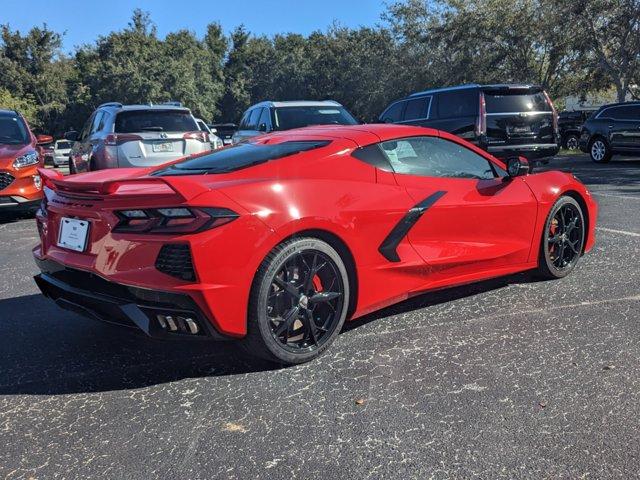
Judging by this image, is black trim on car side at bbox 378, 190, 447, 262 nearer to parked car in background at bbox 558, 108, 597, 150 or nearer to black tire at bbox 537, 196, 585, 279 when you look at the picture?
black tire at bbox 537, 196, 585, 279

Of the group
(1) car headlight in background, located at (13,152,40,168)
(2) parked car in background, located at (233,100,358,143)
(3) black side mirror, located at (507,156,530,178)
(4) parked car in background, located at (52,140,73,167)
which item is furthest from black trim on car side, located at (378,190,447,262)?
(4) parked car in background, located at (52,140,73,167)

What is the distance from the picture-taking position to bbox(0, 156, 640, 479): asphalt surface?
2.46 m

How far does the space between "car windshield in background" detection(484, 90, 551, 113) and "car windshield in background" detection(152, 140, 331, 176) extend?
7436 mm

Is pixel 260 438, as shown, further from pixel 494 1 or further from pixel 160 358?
pixel 494 1

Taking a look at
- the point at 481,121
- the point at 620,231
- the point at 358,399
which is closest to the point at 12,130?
the point at 481,121

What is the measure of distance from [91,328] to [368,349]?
1.92 m

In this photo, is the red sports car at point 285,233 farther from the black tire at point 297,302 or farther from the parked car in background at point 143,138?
the parked car in background at point 143,138

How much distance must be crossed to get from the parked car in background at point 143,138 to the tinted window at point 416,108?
4.36 meters

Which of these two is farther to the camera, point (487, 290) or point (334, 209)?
point (487, 290)

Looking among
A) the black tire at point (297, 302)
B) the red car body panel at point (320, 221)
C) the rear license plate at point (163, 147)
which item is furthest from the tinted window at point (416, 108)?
the black tire at point (297, 302)

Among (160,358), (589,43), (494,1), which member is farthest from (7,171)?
(494,1)

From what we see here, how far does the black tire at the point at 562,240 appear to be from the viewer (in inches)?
189

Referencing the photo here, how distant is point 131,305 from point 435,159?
91.3 inches

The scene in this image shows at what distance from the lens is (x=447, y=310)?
4.31 meters
